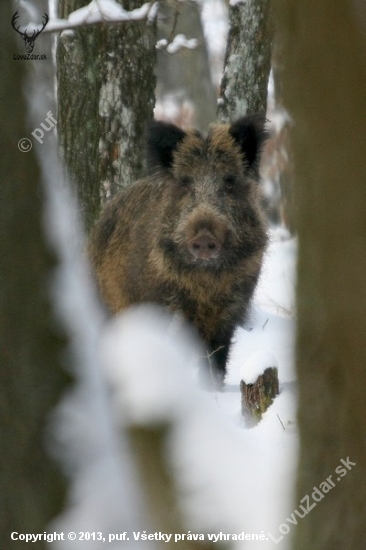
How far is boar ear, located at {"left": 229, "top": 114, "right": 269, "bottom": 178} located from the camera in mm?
5996

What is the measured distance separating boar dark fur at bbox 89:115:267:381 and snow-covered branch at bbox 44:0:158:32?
1284mm

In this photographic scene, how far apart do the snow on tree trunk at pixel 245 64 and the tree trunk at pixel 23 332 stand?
20.3 feet

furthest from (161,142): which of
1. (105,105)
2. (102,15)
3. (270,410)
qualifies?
(270,410)

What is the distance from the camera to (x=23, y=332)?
1.50m

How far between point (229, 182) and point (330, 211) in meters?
4.55

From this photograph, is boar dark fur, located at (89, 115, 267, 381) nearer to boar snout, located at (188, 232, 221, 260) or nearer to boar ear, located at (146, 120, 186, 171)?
boar ear, located at (146, 120, 186, 171)

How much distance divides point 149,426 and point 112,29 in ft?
20.5

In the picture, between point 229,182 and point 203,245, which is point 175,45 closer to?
point 229,182

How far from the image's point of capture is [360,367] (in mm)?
1416

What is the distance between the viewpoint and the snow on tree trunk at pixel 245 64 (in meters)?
7.38

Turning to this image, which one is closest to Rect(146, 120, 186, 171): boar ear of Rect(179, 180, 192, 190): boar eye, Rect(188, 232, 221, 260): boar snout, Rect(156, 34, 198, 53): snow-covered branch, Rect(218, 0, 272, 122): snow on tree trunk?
Rect(179, 180, 192, 190): boar eye

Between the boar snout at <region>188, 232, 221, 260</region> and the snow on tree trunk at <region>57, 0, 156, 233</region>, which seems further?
the snow on tree trunk at <region>57, 0, 156, 233</region>

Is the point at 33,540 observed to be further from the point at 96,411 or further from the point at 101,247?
the point at 101,247

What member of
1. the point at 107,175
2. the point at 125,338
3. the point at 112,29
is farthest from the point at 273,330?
the point at 125,338
